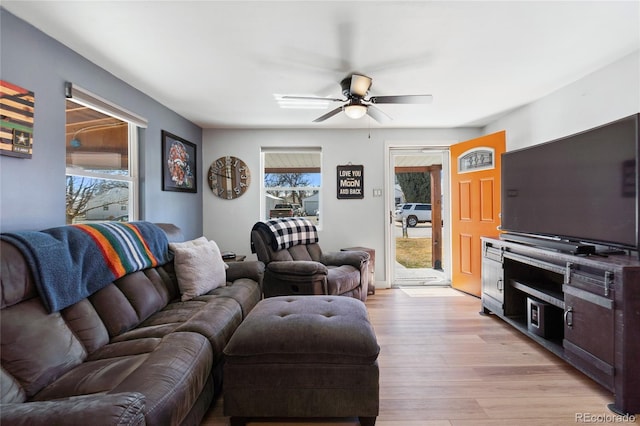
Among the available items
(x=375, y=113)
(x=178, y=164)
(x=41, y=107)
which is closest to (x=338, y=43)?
(x=375, y=113)

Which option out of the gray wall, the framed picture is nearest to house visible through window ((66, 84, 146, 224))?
the gray wall

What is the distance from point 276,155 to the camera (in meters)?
4.24

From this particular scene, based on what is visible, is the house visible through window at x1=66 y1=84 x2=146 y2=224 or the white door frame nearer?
the house visible through window at x1=66 y1=84 x2=146 y2=224

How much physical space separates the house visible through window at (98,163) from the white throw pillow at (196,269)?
2.43 feet

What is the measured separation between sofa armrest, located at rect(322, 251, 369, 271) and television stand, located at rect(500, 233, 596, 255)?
1452mm

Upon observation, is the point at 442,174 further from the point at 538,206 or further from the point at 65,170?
the point at 65,170

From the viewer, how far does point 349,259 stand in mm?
3389

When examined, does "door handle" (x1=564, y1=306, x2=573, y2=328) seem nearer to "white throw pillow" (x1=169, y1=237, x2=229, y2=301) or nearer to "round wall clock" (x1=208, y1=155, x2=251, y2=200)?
"white throw pillow" (x1=169, y1=237, x2=229, y2=301)

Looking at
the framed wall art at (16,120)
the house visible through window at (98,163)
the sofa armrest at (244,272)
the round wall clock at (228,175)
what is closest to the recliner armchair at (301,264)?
the sofa armrest at (244,272)

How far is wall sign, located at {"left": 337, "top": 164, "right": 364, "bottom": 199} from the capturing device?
412 centimetres

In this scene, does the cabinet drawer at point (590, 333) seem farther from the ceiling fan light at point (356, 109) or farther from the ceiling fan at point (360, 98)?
the ceiling fan light at point (356, 109)

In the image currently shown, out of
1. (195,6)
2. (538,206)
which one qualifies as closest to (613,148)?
(538,206)

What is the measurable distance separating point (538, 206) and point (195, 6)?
2.91m

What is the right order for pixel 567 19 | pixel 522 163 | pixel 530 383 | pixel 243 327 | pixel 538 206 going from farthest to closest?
pixel 522 163 < pixel 538 206 < pixel 530 383 < pixel 567 19 < pixel 243 327
